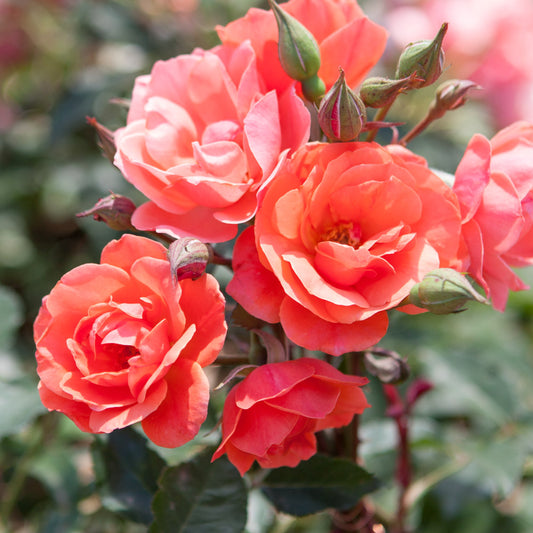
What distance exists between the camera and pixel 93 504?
1039 mm

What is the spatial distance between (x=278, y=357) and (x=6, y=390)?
1.70 feet

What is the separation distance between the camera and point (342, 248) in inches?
21.0

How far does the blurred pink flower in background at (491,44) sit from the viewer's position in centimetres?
181

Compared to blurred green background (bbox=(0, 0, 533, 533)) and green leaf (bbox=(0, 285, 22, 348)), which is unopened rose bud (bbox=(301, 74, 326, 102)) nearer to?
blurred green background (bbox=(0, 0, 533, 533))

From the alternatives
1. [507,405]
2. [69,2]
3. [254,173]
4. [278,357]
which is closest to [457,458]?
[507,405]

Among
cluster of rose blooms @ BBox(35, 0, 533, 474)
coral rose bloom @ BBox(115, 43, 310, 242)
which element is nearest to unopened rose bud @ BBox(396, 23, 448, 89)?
cluster of rose blooms @ BBox(35, 0, 533, 474)

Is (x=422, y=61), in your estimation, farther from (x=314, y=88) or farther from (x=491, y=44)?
(x=491, y=44)

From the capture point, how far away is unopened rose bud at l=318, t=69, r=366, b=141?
549 mm

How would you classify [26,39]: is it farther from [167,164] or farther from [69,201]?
[167,164]

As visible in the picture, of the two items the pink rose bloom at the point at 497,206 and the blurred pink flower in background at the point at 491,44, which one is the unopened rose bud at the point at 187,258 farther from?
the blurred pink flower in background at the point at 491,44

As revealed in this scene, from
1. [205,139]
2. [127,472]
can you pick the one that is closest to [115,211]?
[205,139]

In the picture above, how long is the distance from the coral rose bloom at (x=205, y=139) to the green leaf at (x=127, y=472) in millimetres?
319

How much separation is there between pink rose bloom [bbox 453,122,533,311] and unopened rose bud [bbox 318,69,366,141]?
12 cm

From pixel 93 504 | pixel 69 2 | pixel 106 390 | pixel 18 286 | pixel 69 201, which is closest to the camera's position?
pixel 106 390
